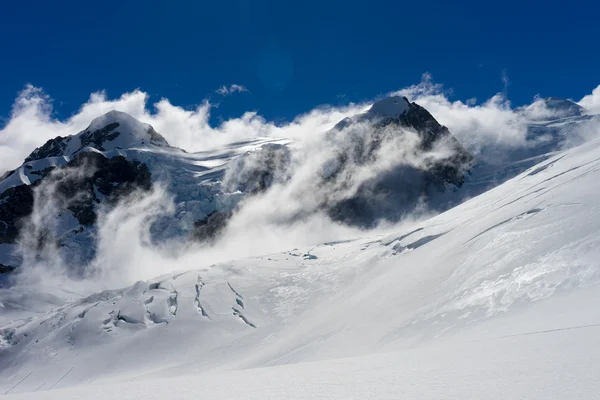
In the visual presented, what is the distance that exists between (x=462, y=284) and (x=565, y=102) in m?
201

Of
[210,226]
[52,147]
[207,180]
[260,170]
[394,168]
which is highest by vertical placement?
[52,147]

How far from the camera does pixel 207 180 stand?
12431cm

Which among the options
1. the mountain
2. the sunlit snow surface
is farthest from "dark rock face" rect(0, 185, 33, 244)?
the sunlit snow surface

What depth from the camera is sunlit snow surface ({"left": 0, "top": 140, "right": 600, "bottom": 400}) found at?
8.18 m

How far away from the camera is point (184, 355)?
3772 cm

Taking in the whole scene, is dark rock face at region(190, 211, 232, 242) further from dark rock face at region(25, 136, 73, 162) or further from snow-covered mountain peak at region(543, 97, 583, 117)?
snow-covered mountain peak at region(543, 97, 583, 117)

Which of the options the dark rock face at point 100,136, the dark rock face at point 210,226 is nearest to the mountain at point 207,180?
the dark rock face at point 210,226

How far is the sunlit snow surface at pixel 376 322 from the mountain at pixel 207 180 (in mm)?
64976

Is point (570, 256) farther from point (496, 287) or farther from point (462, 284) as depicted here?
point (462, 284)

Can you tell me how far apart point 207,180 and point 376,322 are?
102 m

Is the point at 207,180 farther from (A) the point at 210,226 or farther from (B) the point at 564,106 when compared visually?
(B) the point at 564,106

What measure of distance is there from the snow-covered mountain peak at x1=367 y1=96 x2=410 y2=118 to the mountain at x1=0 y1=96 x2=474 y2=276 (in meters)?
0.32

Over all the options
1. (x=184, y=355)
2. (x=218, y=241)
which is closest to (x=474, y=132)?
(x=218, y=241)

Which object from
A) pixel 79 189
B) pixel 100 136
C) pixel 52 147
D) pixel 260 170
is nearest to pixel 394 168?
pixel 260 170
